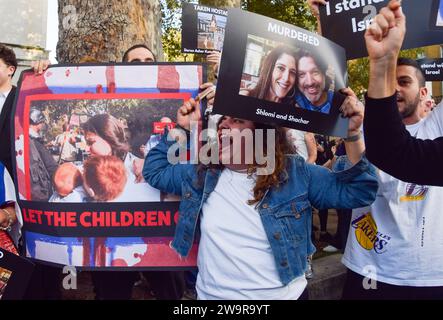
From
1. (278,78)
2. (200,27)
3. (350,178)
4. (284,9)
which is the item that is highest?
(284,9)

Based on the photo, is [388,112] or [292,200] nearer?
[388,112]

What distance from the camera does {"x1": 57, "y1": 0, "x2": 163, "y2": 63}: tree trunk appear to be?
134 inches

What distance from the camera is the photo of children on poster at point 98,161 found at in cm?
224

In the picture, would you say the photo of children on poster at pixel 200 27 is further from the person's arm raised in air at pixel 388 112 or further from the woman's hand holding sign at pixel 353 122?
the person's arm raised in air at pixel 388 112

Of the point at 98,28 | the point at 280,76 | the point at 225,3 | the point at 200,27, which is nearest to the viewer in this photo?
the point at 280,76

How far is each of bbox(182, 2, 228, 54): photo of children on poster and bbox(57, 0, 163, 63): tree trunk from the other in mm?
743

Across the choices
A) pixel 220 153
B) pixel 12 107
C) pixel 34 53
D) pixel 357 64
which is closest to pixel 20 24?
pixel 34 53

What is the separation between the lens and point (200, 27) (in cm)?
430

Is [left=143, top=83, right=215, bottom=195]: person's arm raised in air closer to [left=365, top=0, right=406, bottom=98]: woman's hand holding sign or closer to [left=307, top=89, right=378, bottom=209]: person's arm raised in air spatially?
[left=307, top=89, right=378, bottom=209]: person's arm raised in air

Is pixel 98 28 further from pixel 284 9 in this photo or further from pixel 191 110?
pixel 284 9

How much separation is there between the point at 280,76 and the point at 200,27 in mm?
2684

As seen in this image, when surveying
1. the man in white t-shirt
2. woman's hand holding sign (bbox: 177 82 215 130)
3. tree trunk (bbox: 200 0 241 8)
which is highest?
tree trunk (bbox: 200 0 241 8)

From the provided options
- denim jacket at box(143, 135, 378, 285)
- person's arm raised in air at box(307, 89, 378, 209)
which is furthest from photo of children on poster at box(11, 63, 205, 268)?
person's arm raised in air at box(307, 89, 378, 209)

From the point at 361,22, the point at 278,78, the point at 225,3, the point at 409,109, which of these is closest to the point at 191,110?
the point at 278,78
